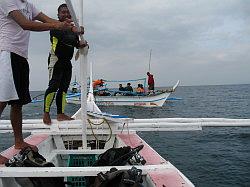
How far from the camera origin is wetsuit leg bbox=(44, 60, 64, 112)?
5.02 m

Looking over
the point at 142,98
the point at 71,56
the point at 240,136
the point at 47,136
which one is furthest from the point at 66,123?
the point at 142,98

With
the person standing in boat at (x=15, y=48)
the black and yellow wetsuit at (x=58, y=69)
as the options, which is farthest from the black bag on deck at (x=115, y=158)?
the black and yellow wetsuit at (x=58, y=69)

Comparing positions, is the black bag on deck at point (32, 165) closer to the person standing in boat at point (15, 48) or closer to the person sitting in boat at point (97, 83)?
the person standing in boat at point (15, 48)

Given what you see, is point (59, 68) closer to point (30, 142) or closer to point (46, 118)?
point (46, 118)

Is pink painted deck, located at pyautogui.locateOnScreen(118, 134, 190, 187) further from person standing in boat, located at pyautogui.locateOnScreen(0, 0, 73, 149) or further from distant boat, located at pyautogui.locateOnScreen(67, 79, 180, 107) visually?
distant boat, located at pyautogui.locateOnScreen(67, 79, 180, 107)

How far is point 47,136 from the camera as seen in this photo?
4.66 metres

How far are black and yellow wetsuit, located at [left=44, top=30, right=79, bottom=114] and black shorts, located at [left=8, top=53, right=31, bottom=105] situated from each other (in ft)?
4.65

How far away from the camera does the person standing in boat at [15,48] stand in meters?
2.98

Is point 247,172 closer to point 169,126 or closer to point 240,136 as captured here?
point 169,126

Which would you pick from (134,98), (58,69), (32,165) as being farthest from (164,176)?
(134,98)

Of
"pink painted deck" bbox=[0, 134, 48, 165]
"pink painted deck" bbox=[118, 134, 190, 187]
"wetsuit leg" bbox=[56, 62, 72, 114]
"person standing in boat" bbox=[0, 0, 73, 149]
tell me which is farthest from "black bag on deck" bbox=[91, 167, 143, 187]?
"wetsuit leg" bbox=[56, 62, 72, 114]

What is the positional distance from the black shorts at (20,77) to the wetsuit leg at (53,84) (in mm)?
1568

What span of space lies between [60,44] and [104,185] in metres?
3.17

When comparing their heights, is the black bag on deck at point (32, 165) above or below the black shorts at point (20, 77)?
below
